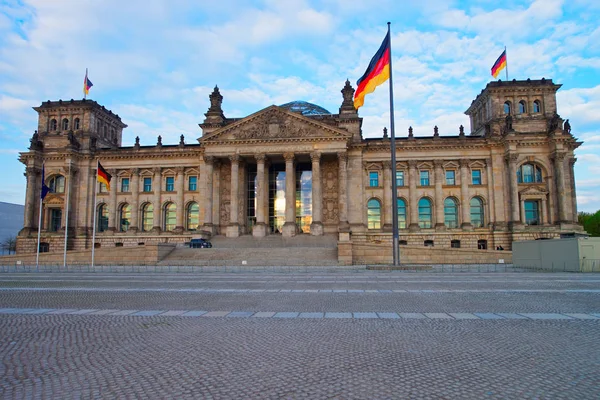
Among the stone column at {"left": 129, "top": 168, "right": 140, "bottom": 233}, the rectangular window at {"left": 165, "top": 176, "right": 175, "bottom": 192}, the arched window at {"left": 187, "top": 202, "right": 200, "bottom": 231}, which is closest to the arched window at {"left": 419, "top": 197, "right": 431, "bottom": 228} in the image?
the arched window at {"left": 187, "top": 202, "right": 200, "bottom": 231}

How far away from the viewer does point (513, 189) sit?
55.5 meters

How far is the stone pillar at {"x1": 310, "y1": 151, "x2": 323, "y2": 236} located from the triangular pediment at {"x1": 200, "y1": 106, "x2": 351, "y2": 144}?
9.34ft

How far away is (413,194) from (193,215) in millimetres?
30974

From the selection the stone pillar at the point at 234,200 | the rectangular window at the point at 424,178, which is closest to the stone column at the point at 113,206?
the stone pillar at the point at 234,200

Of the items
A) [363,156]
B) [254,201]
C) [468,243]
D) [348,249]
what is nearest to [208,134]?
[254,201]

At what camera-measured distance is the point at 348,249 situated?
41.1 m

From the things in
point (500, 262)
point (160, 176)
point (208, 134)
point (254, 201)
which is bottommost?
point (500, 262)

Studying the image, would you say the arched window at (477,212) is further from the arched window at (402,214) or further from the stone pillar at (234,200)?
the stone pillar at (234,200)

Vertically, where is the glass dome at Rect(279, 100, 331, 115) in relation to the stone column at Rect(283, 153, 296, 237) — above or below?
above

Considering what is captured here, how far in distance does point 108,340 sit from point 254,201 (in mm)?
52879

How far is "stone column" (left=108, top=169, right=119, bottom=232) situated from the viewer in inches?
2486

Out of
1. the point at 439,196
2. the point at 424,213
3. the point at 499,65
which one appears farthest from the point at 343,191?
the point at 499,65

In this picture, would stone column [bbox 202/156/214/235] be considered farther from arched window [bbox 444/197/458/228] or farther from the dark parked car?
→ arched window [bbox 444/197/458/228]

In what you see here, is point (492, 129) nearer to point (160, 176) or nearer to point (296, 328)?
point (160, 176)
